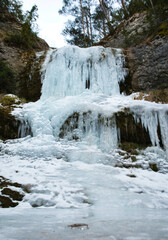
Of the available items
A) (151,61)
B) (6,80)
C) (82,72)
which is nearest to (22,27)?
(6,80)

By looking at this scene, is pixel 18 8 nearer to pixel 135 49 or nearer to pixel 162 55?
pixel 135 49

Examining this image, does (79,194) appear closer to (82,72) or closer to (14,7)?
(82,72)

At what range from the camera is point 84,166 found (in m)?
4.39

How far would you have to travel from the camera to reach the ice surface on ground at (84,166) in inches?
64.5

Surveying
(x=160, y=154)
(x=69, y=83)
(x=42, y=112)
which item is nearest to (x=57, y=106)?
(x=42, y=112)

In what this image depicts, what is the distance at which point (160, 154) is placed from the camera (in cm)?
506

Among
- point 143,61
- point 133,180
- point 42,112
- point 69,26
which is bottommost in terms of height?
point 133,180

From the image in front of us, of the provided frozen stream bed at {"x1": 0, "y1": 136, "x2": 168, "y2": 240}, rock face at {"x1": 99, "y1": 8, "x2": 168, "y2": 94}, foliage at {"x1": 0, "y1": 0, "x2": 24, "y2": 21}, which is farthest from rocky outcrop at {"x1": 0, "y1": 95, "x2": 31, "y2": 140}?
foliage at {"x1": 0, "y1": 0, "x2": 24, "y2": 21}

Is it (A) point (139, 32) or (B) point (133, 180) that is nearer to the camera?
(B) point (133, 180)

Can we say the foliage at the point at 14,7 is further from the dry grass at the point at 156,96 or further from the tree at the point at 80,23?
the dry grass at the point at 156,96

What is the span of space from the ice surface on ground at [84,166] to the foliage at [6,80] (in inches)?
87.5


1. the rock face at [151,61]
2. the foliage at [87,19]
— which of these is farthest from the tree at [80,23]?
the rock face at [151,61]

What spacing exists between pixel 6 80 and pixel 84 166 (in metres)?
7.16

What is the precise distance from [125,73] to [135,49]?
1.83 m
